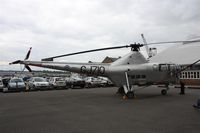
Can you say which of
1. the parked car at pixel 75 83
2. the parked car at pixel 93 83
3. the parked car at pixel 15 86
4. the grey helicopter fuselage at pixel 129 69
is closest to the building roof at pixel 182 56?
the parked car at pixel 93 83

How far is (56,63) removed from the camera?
19594 mm

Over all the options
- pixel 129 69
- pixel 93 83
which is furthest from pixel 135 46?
pixel 93 83

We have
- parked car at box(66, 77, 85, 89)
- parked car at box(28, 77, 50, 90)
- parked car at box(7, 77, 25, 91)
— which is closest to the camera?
parked car at box(7, 77, 25, 91)

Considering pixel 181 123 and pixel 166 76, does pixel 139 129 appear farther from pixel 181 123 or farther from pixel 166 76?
pixel 166 76

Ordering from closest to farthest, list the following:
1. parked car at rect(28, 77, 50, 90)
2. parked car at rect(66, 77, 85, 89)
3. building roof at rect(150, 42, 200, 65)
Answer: parked car at rect(28, 77, 50, 90) → parked car at rect(66, 77, 85, 89) → building roof at rect(150, 42, 200, 65)

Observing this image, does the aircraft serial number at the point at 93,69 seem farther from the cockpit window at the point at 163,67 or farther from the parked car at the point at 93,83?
the parked car at the point at 93,83

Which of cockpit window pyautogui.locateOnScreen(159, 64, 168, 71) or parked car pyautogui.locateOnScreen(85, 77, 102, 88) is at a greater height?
cockpit window pyautogui.locateOnScreen(159, 64, 168, 71)

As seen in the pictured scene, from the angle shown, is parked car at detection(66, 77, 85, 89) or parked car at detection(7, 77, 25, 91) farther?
parked car at detection(66, 77, 85, 89)

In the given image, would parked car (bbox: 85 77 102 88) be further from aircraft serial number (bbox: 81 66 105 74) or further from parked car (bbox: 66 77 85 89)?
aircraft serial number (bbox: 81 66 105 74)

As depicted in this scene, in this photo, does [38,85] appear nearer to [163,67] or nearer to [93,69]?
[93,69]

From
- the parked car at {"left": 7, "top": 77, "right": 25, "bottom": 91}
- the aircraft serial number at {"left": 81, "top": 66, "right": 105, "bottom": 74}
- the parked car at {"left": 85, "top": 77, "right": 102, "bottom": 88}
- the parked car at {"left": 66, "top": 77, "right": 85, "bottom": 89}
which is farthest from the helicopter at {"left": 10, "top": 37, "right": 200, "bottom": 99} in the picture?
the parked car at {"left": 85, "top": 77, "right": 102, "bottom": 88}

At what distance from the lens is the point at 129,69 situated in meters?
19.0

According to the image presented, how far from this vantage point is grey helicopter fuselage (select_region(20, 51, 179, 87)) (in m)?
19.1

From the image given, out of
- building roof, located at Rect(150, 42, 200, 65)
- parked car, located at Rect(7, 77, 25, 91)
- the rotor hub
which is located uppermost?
building roof, located at Rect(150, 42, 200, 65)
